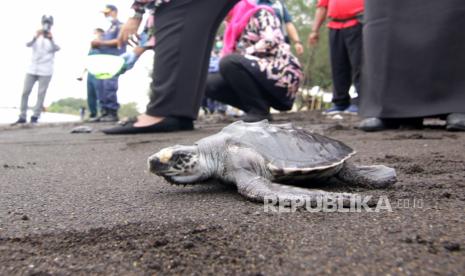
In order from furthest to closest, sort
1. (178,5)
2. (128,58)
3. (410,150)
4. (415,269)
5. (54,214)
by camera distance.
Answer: (128,58) → (178,5) → (410,150) → (54,214) → (415,269)

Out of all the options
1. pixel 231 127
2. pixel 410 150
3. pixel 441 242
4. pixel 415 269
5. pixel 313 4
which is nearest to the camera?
pixel 415 269

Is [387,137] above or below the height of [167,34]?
below

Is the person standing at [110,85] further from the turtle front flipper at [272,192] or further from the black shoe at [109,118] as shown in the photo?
the turtle front flipper at [272,192]

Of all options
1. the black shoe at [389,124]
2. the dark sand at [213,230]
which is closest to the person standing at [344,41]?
the black shoe at [389,124]

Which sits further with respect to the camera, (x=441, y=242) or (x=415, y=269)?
(x=441, y=242)

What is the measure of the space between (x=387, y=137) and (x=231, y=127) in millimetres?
1558

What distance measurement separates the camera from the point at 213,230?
1.06m

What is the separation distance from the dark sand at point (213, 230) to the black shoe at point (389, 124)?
139cm

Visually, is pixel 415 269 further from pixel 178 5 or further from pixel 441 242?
pixel 178 5

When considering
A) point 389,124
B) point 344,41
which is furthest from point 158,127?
point 344,41

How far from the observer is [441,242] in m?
0.92

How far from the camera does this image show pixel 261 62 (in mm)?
3871

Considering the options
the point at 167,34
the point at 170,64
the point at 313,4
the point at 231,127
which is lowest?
the point at 231,127

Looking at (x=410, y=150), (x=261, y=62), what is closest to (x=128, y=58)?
(x=261, y=62)
